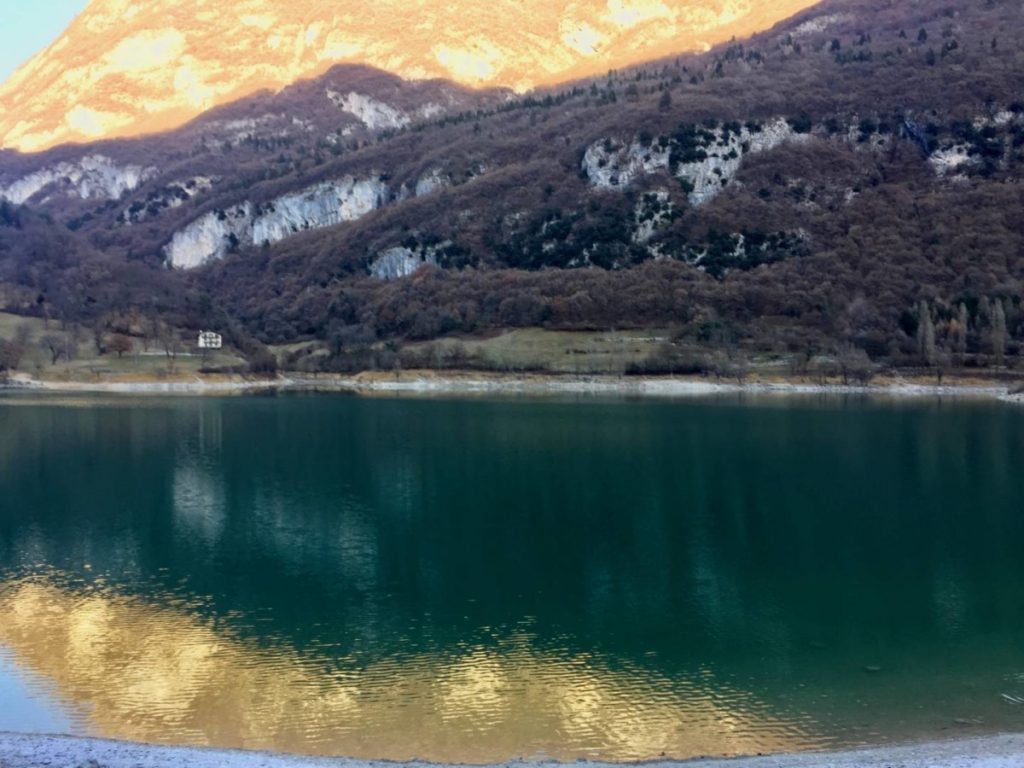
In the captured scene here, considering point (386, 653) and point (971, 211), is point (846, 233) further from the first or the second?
point (386, 653)

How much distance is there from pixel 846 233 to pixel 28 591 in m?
111

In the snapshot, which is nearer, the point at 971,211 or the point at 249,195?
the point at 971,211

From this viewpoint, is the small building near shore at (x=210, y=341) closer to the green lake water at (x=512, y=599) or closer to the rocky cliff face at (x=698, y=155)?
the rocky cliff face at (x=698, y=155)

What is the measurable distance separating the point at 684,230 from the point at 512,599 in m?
112

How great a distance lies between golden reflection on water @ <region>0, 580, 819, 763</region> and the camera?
1459 centimetres

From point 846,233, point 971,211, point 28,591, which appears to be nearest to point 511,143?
point 846,233

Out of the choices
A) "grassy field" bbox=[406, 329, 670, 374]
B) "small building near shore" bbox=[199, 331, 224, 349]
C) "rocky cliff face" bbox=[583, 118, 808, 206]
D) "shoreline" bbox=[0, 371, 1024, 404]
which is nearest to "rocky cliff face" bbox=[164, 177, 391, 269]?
"rocky cliff face" bbox=[583, 118, 808, 206]

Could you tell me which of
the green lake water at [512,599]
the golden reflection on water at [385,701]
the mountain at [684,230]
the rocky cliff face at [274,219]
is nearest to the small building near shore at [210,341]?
the mountain at [684,230]

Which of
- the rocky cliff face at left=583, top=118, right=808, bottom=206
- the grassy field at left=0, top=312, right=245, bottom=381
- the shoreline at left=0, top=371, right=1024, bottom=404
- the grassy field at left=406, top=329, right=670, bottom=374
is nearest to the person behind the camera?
the shoreline at left=0, top=371, right=1024, bottom=404

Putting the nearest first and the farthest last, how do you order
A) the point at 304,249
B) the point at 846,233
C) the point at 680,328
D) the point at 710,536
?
the point at 710,536 → the point at 680,328 → the point at 846,233 → the point at 304,249

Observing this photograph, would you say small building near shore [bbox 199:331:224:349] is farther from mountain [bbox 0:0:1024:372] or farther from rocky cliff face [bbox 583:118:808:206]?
rocky cliff face [bbox 583:118:808:206]

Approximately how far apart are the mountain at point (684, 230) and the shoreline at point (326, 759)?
3331 inches

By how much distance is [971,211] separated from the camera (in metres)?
112

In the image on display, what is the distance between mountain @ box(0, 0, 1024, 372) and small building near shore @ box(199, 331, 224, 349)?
7.86m
